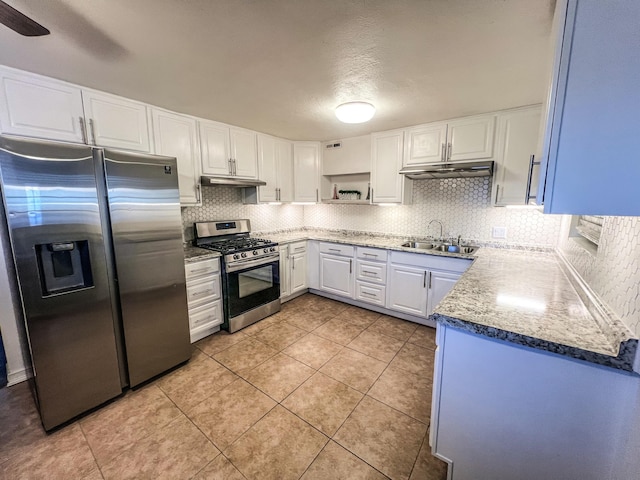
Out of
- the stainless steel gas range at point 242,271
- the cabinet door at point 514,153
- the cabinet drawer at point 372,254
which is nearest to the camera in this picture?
the cabinet door at point 514,153

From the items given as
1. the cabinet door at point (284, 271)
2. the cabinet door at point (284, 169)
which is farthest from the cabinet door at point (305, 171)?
the cabinet door at point (284, 271)

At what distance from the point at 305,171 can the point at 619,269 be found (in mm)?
3497

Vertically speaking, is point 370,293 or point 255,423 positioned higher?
point 370,293

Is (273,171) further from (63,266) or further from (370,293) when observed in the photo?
(63,266)

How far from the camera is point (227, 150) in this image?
3115 mm

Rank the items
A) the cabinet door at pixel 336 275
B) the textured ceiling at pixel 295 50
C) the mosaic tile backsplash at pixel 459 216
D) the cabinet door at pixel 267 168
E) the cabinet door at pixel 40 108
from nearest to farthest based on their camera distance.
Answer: the textured ceiling at pixel 295 50 < the cabinet door at pixel 40 108 < the mosaic tile backsplash at pixel 459 216 < the cabinet door at pixel 267 168 < the cabinet door at pixel 336 275

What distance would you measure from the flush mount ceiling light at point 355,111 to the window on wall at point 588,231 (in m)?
1.68

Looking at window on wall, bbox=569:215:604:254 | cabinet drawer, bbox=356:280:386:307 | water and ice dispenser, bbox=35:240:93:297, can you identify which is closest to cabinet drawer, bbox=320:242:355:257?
cabinet drawer, bbox=356:280:386:307

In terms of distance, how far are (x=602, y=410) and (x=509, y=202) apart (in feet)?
7.04

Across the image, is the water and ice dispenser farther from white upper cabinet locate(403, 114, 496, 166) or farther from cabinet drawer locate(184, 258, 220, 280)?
white upper cabinet locate(403, 114, 496, 166)

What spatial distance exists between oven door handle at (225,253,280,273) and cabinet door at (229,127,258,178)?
3.59 ft

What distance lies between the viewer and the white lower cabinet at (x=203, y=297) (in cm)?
260

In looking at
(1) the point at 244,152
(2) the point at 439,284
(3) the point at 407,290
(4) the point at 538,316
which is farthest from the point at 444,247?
(1) the point at 244,152

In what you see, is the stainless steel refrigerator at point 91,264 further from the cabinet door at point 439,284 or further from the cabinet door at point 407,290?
the cabinet door at point 439,284
